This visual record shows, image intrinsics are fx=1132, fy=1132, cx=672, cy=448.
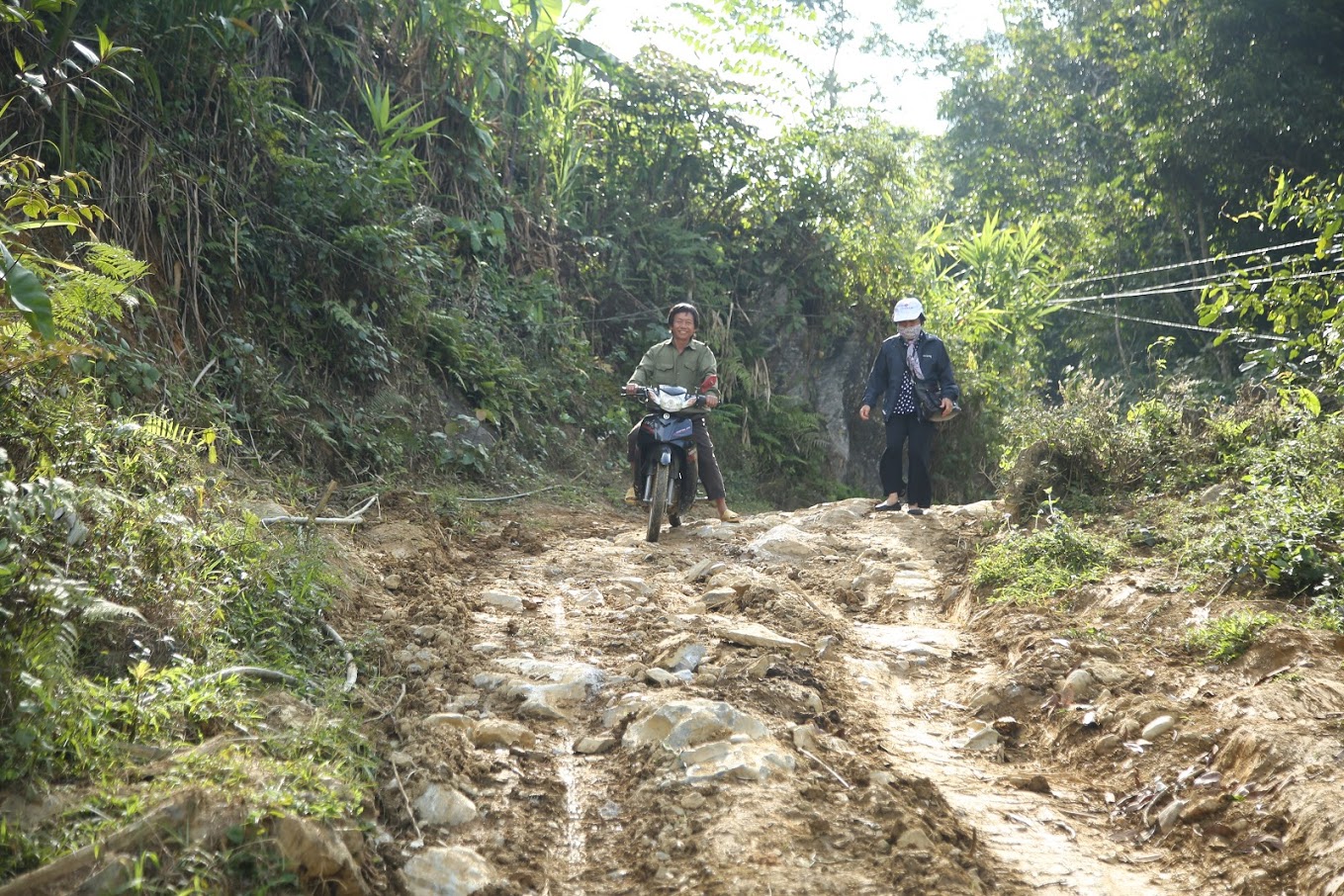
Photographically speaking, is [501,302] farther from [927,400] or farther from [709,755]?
[709,755]

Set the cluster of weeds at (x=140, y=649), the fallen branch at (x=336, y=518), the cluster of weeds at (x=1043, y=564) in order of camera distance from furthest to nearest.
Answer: the cluster of weeds at (x=1043, y=564)
the fallen branch at (x=336, y=518)
the cluster of weeds at (x=140, y=649)

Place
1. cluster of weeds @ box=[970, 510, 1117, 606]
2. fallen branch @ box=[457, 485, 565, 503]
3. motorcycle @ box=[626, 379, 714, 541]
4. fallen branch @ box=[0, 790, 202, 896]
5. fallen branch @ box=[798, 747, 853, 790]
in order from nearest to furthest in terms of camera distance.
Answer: fallen branch @ box=[0, 790, 202, 896], fallen branch @ box=[798, 747, 853, 790], cluster of weeds @ box=[970, 510, 1117, 606], motorcycle @ box=[626, 379, 714, 541], fallen branch @ box=[457, 485, 565, 503]

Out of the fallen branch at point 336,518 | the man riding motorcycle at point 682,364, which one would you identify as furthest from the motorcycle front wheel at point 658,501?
the fallen branch at point 336,518

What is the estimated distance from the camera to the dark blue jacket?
9852mm

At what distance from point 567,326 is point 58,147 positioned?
23.6 feet

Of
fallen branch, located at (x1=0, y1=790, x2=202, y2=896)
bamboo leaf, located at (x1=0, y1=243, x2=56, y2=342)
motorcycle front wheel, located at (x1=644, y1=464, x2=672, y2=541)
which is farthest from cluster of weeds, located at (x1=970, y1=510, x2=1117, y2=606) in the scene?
bamboo leaf, located at (x1=0, y1=243, x2=56, y2=342)

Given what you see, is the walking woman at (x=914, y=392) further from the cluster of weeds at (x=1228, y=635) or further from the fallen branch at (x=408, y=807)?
the fallen branch at (x=408, y=807)

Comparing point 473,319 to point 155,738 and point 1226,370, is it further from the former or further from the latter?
point 1226,370

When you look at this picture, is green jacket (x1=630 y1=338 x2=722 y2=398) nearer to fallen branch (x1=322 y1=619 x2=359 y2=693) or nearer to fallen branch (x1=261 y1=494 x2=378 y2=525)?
fallen branch (x1=261 y1=494 x2=378 y2=525)

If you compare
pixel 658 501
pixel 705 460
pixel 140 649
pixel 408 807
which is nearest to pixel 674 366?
pixel 705 460

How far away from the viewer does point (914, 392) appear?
991cm

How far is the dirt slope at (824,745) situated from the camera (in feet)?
10.3

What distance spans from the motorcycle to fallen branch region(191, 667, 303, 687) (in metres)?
4.46

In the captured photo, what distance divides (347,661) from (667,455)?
4.36 m
